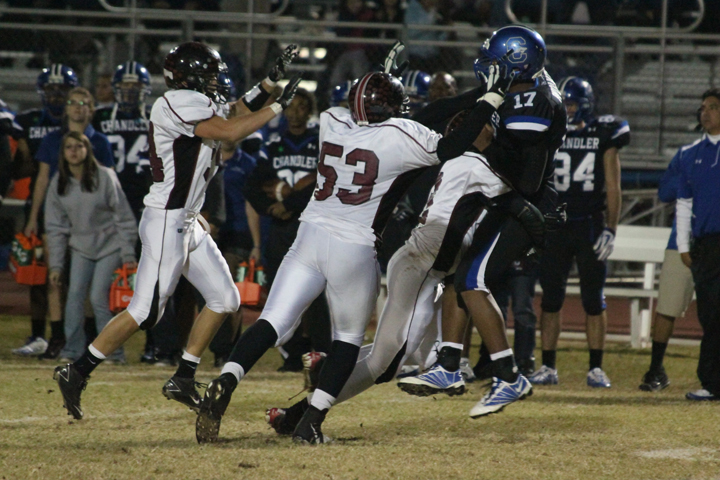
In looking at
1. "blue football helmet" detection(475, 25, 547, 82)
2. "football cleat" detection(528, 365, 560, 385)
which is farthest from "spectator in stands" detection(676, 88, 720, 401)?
"blue football helmet" detection(475, 25, 547, 82)

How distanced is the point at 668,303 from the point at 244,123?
3.43 metres

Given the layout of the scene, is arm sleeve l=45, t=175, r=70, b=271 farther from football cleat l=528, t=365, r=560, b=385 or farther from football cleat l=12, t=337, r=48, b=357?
football cleat l=528, t=365, r=560, b=385

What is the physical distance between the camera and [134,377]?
633 centimetres

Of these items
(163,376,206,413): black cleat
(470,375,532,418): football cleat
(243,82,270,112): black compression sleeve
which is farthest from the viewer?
(243,82,270,112): black compression sleeve

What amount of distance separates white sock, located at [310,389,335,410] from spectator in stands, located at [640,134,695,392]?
9.66ft

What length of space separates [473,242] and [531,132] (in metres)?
0.60


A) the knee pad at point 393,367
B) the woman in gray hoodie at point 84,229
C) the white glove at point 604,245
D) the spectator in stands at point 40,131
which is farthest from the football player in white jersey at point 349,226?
the spectator in stands at point 40,131

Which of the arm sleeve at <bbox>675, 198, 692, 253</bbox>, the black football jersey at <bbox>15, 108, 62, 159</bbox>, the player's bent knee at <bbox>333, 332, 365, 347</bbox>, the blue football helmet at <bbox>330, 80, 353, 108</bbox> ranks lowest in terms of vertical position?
the player's bent knee at <bbox>333, 332, 365, 347</bbox>

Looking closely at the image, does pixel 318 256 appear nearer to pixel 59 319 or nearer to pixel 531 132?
pixel 531 132

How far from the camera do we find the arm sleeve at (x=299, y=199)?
6.80 meters

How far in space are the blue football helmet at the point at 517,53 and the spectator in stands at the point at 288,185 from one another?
87.8 inches

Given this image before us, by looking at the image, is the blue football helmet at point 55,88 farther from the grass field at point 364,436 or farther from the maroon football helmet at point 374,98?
the maroon football helmet at point 374,98

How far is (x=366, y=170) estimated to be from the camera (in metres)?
4.32

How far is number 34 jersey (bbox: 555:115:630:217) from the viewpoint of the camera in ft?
22.5
